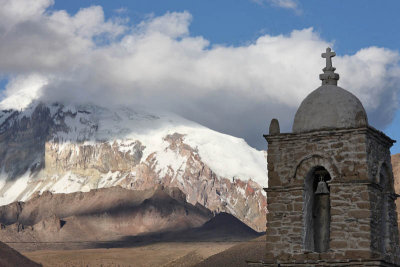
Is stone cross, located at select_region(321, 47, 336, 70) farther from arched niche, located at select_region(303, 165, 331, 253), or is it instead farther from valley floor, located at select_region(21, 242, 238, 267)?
valley floor, located at select_region(21, 242, 238, 267)

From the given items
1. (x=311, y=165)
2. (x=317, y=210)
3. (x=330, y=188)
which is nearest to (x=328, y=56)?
(x=311, y=165)

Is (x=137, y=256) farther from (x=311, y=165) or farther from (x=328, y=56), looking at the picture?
(x=311, y=165)

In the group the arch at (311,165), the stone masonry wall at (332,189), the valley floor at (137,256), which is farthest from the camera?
the valley floor at (137,256)

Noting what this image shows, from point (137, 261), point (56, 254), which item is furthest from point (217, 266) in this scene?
point (56, 254)

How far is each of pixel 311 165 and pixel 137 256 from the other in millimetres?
159548

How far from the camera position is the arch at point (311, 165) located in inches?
746

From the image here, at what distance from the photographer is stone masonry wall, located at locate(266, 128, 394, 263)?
18312 mm

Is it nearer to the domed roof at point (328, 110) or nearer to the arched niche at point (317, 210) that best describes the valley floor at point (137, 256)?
the arched niche at point (317, 210)

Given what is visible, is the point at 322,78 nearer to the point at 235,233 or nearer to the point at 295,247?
the point at 295,247

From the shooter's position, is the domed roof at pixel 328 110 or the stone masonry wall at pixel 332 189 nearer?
the stone masonry wall at pixel 332 189

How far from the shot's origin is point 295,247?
19.1 meters

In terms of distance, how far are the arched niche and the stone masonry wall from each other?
0.23 metres

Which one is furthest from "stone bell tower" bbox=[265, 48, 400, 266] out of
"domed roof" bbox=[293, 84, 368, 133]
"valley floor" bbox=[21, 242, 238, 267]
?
"valley floor" bbox=[21, 242, 238, 267]

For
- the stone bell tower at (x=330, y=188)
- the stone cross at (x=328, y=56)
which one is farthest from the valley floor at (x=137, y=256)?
the stone bell tower at (x=330, y=188)
